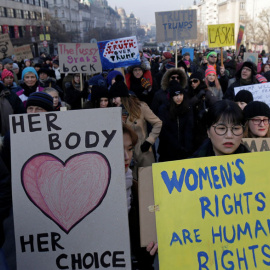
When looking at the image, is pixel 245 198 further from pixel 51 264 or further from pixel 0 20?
pixel 0 20

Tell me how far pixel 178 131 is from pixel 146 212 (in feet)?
8.75

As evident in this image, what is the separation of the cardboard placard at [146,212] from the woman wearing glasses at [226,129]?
61cm

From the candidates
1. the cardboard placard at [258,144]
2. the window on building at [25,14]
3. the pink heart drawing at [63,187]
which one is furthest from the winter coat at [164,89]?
the window on building at [25,14]

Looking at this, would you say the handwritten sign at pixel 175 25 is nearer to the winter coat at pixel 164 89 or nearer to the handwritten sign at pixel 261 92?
the winter coat at pixel 164 89

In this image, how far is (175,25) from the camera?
27.8 feet

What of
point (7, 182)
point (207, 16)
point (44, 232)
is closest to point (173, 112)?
point (7, 182)

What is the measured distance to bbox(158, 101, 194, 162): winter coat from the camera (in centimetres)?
441

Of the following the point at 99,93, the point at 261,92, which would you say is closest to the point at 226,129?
the point at 99,93

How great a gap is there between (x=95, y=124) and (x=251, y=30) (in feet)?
173

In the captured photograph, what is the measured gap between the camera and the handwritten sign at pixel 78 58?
718 cm

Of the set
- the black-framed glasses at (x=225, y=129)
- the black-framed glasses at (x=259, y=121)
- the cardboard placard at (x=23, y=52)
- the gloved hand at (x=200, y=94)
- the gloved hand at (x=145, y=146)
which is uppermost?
the cardboard placard at (x=23, y=52)

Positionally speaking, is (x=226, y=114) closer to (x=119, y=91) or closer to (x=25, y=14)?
(x=119, y=91)

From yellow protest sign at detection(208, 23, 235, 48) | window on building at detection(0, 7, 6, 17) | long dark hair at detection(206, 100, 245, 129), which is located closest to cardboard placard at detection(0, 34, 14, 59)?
yellow protest sign at detection(208, 23, 235, 48)

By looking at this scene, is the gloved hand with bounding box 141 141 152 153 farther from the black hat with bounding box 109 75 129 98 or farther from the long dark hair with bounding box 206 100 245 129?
the long dark hair with bounding box 206 100 245 129
